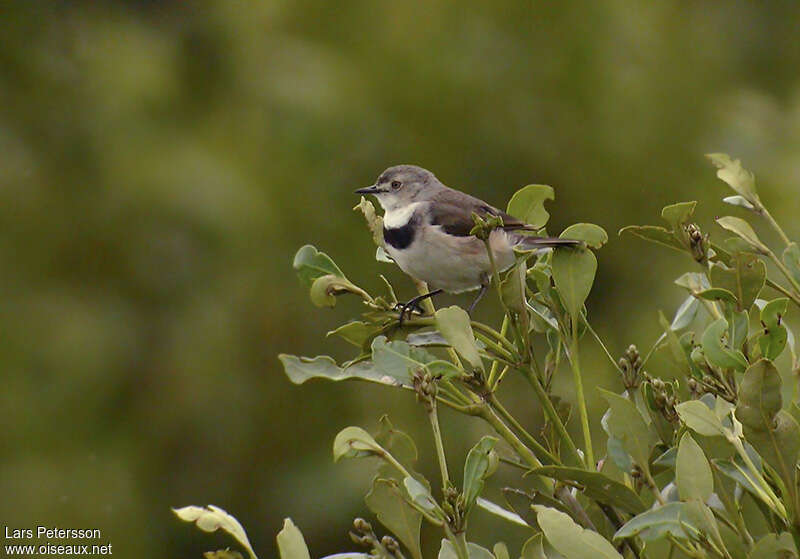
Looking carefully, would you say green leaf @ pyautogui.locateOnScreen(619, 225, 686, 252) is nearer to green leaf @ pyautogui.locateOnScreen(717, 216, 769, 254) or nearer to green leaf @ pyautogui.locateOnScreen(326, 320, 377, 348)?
green leaf @ pyautogui.locateOnScreen(717, 216, 769, 254)

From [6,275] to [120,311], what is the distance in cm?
49

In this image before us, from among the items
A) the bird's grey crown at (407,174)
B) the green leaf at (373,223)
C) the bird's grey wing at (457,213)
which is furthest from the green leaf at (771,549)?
the bird's grey crown at (407,174)

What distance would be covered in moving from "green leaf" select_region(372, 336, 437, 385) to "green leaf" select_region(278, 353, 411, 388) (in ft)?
0.26

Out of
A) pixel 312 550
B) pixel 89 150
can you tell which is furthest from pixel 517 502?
pixel 89 150

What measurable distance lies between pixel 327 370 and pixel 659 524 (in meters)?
0.47

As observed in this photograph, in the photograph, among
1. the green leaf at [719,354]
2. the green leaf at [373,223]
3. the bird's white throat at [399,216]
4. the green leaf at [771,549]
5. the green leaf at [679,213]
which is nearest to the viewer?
the green leaf at [771,549]

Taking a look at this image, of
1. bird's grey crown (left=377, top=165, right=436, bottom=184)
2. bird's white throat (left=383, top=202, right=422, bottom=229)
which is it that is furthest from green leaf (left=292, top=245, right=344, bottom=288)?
bird's grey crown (left=377, top=165, right=436, bottom=184)

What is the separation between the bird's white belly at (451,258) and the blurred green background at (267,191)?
108 cm

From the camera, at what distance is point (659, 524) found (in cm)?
116

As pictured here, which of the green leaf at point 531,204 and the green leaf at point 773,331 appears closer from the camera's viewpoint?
the green leaf at point 773,331

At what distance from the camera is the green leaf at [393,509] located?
1.27 metres

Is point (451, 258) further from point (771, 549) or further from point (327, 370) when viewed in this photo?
point (771, 549)

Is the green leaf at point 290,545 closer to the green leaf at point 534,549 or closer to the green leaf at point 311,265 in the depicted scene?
the green leaf at point 534,549

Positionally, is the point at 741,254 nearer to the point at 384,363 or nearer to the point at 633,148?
the point at 384,363
